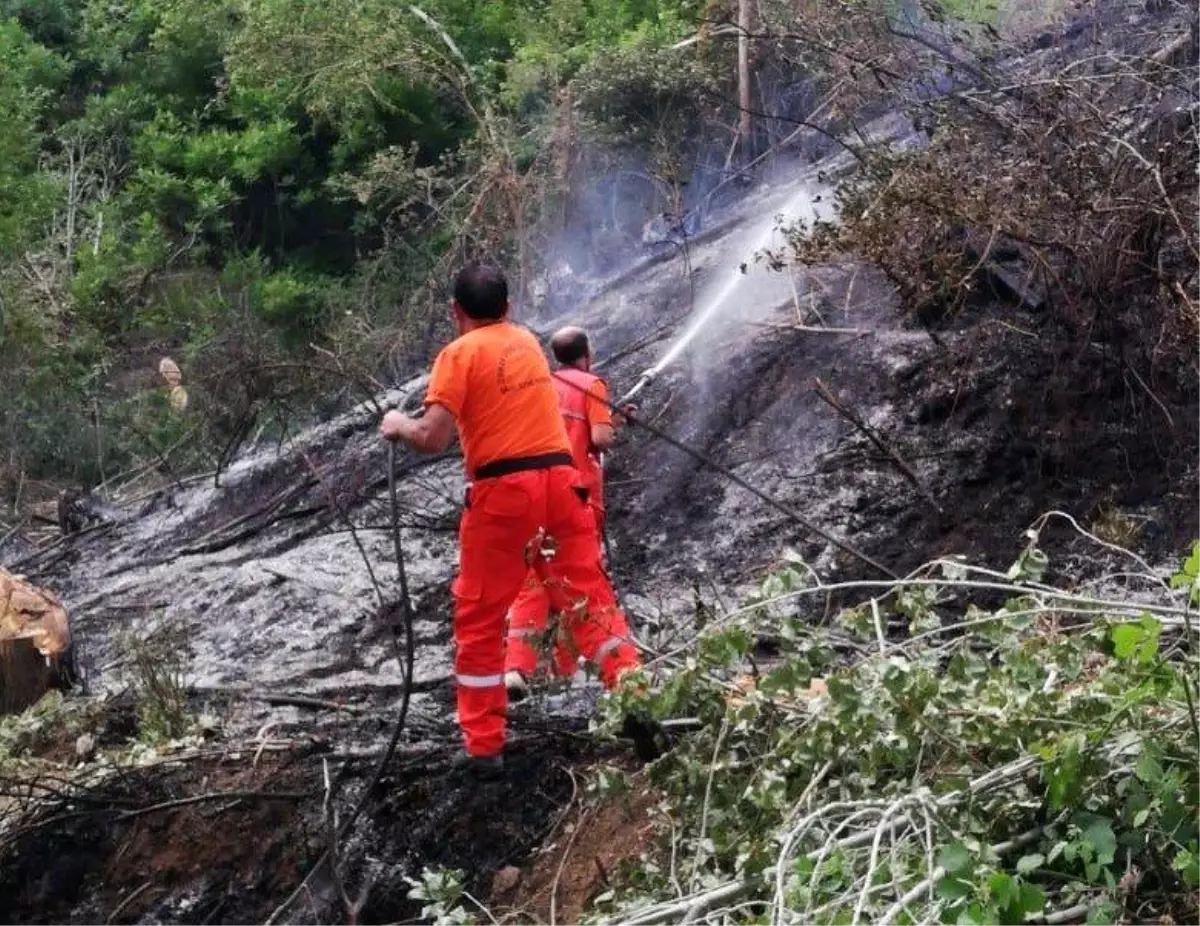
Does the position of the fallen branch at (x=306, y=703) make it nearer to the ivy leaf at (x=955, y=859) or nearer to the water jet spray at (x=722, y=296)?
the water jet spray at (x=722, y=296)

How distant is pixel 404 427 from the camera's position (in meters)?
5.38

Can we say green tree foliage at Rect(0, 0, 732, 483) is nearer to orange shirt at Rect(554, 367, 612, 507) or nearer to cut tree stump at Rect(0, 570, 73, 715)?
cut tree stump at Rect(0, 570, 73, 715)

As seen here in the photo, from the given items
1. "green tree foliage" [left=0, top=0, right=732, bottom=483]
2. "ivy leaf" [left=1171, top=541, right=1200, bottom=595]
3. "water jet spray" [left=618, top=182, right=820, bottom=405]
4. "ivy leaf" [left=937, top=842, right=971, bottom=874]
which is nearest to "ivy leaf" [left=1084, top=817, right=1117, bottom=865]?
"ivy leaf" [left=937, top=842, right=971, bottom=874]

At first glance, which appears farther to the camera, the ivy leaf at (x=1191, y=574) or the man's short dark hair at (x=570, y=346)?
the man's short dark hair at (x=570, y=346)

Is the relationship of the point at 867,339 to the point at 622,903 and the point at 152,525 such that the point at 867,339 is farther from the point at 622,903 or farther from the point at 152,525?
the point at 622,903

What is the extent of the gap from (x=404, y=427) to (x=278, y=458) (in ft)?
17.4

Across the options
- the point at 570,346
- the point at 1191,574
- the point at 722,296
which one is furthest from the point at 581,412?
the point at 722,296

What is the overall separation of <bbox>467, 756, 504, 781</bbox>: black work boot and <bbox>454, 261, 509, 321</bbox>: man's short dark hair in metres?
1.45

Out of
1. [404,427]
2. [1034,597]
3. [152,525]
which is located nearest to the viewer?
[1034,597]

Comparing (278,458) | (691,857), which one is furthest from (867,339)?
(691,857)

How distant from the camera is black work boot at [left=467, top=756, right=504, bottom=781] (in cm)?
566

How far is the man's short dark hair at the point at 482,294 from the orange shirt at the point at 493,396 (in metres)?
0.09

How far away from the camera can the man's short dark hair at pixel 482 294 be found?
18.7ft

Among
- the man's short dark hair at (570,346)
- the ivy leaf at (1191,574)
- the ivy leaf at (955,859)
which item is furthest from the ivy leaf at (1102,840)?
the man's short dark hair at (570,346)
